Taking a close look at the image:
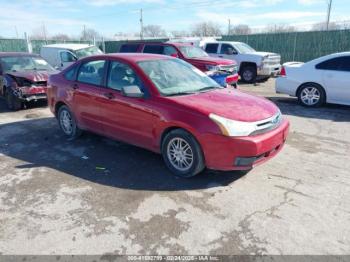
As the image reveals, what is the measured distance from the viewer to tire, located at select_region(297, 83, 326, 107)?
28.8 feet

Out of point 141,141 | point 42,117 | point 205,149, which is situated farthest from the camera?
point 42,117

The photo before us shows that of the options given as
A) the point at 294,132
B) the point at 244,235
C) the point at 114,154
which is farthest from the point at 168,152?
the point at 294,132

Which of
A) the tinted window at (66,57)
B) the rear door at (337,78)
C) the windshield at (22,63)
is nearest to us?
the rear door at (337,78)

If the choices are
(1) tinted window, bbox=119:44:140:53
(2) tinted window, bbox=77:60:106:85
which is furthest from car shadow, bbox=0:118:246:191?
(1) tinted window, bbox=119:44:140:53

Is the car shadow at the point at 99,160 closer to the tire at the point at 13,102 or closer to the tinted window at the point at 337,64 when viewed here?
the tire at the point at 13,102

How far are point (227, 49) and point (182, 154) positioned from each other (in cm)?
1178

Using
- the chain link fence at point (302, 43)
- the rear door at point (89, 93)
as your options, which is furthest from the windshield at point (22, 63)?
the chain link fence at point (302, 43)

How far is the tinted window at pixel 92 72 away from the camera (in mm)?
5332

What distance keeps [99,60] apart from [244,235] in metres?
3.81

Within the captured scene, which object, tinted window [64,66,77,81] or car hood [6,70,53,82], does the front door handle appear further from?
car hood [6,70,53,82]

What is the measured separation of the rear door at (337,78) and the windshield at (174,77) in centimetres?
479

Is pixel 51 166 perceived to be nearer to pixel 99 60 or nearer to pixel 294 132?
pixel 99 60

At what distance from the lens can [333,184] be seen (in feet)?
13.8

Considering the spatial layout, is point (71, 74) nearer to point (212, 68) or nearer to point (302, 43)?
point (212, 68)
